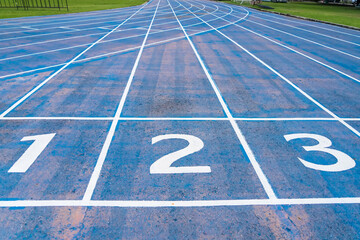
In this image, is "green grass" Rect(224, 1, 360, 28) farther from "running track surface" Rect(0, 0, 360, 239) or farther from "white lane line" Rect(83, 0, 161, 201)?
"white lane line" Rect(83, 0, 161, 201)

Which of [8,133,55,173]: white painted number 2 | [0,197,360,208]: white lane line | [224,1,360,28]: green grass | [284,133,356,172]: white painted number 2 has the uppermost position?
[224,1,360,28]: green grass

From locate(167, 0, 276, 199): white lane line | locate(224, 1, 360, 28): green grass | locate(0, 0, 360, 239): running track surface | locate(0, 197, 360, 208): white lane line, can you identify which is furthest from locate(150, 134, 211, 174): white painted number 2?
locate(224, 1, 360, 28): green grass

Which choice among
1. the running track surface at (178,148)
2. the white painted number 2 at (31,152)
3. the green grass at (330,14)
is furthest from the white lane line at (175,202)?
the green grass at (330,14)

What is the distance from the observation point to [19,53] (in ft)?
38.5

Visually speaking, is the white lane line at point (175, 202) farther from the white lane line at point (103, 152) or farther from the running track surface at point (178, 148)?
the white lane line at point (103, 152)

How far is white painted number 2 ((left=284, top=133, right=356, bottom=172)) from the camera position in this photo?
467 centimetres

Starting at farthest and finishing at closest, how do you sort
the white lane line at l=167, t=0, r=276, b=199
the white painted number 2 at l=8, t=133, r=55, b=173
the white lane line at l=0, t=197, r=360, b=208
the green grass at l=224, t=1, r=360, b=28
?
the green grass at l=224, t=1, r=360, b=28
the white painted number 2 at l=8, t=133, r=55, b=173
the white lane line at l=167, t=0, r=276, b=199
the white lane line at l=0, t=197, r=360, b=208

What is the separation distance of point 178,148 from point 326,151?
305 centimetres

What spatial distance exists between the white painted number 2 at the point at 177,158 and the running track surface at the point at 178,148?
27 millimetres

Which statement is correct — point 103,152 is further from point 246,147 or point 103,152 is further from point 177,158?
point 246,147

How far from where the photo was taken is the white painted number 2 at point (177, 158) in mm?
4531

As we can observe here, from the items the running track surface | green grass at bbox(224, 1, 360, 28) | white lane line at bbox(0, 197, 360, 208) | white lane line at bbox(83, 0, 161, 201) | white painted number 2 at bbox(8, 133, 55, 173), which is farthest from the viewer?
green grass at bbox(224, 1, 360, 28)

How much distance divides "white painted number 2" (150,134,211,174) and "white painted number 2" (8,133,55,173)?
7.42 feet

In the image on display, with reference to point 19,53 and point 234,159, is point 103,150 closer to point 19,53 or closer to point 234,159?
point 234,159
